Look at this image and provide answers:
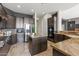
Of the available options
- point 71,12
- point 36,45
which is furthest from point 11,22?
point 36,45

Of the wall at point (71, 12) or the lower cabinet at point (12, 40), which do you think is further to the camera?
the lower cabinet at point (12, 40)

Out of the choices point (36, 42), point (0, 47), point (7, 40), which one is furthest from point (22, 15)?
point (36, 42)

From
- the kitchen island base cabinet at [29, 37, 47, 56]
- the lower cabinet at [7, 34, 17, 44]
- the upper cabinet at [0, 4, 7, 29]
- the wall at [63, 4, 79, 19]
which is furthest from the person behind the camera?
the kitchen island base cabinet at [29, 37, 47, 56]

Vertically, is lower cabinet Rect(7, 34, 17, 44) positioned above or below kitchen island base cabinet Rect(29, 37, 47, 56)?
above

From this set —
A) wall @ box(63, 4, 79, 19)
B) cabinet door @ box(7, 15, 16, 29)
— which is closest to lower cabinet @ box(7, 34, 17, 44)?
cabinet door @ box(7, 15, 16, 29)

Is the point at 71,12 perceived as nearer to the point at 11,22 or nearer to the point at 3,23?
the point at 11,22

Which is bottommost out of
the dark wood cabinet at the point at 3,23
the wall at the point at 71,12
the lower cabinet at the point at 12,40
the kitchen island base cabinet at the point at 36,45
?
the kitchen island base cabinet at the point at 36,45

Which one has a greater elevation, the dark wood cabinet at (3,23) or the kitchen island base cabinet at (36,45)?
the dark wood cabinet at (3,23)

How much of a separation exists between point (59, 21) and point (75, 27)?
312 millimetres

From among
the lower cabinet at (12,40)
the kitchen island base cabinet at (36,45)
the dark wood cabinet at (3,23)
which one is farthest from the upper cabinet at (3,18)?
the kitchen island base cabinet at (36,45)

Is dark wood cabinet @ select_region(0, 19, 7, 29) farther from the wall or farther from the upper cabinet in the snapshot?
the wall

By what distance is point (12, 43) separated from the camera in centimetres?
175

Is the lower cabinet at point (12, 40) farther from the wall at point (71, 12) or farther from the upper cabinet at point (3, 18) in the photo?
the wall at point (71, 12)

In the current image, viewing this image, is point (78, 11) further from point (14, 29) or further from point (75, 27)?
point (14, 29)
